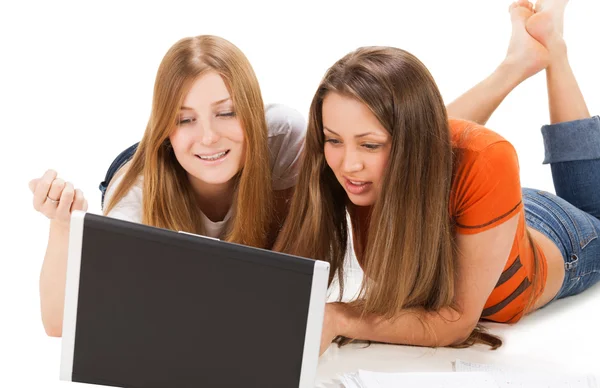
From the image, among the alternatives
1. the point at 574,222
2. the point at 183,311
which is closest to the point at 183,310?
the point at 183,311

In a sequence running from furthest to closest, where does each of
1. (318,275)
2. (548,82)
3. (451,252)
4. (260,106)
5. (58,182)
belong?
(548,82) < (260,106) < (451,252) < (58,182) < (318,275)

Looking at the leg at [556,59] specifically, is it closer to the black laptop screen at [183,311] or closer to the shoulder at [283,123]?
the shoulder at [283,123]

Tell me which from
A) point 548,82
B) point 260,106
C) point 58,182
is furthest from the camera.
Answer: point 548,82

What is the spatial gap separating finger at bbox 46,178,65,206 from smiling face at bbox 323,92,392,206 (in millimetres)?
727

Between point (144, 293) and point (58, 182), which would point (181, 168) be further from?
point (144, 293)

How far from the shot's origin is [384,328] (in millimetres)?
2502

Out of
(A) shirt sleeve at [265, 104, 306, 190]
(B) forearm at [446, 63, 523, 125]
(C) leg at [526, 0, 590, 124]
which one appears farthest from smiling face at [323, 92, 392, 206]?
(C) leg at [526, 0, 590, 124]

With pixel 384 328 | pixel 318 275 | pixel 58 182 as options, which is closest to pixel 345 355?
pixel 384 328

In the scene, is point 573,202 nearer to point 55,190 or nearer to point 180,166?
point 180,166

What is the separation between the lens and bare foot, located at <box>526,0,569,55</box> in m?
3.45

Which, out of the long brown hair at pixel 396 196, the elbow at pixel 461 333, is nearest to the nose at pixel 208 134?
the long brown hair at pixel 396 196

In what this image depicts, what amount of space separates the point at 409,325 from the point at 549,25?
160 cm

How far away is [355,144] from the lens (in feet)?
7.53

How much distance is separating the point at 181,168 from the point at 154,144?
0.58 feet
